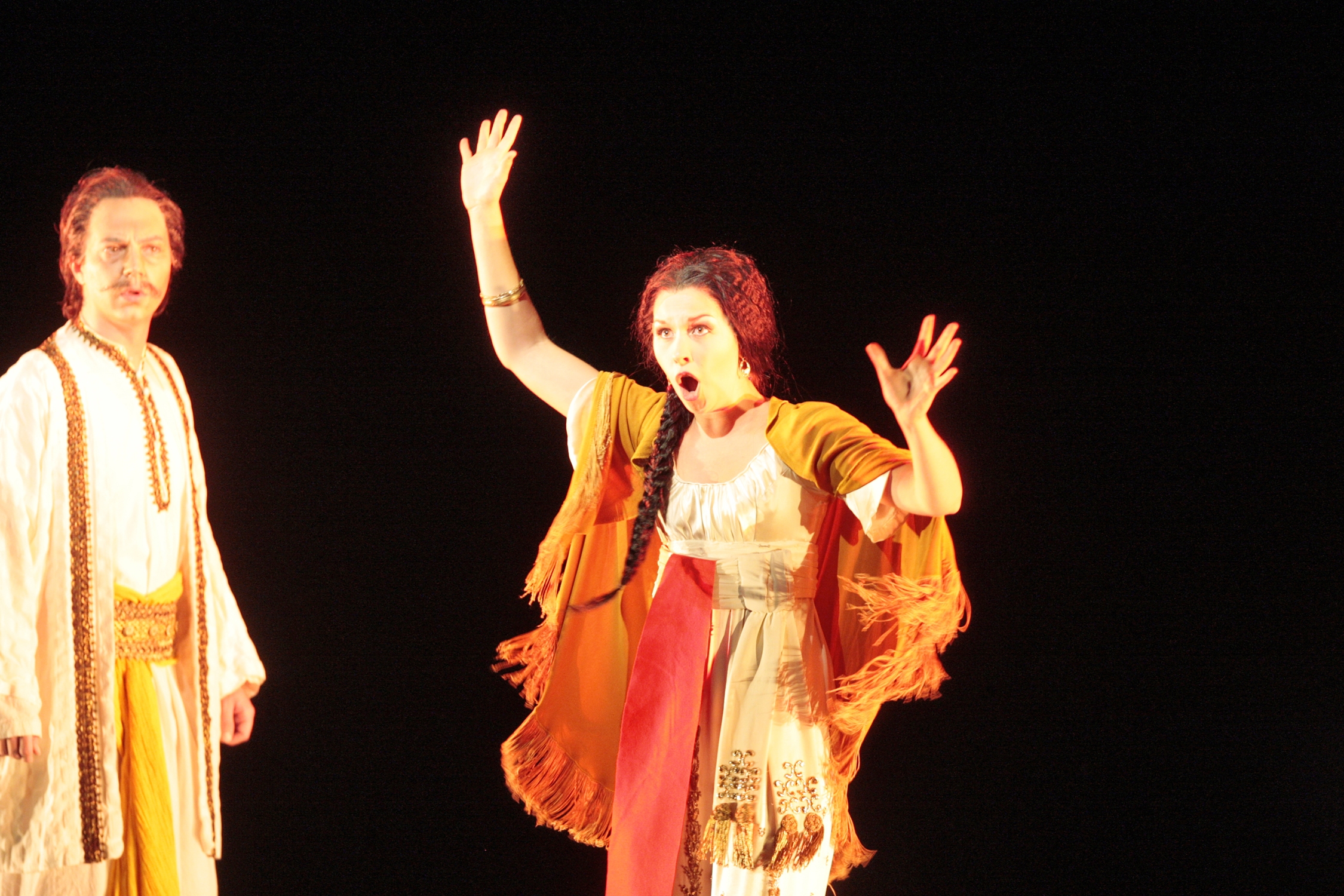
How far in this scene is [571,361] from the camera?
2641 mm

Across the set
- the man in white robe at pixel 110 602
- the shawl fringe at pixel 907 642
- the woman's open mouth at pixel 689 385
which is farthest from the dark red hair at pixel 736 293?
the man in white robe at pixel 110 602

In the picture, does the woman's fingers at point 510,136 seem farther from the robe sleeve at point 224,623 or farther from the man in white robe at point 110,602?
the robe sleeve at point 224,623

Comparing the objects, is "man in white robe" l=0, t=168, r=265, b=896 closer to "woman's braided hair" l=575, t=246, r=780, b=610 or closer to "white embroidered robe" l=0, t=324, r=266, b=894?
"white embroidered robe" l=0, t=324, r=266, b=894

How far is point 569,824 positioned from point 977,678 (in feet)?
3.07

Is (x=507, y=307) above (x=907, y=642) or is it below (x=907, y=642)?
above

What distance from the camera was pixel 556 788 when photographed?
99.6 inches

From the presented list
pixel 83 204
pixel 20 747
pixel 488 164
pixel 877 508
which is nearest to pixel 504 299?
pixel 488 164

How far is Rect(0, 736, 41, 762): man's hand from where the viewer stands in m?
2.04

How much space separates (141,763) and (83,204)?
97 centimetres

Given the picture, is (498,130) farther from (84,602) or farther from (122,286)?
(84,602)

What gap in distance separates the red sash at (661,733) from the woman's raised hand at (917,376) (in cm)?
49

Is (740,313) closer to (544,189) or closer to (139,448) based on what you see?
(544,189)

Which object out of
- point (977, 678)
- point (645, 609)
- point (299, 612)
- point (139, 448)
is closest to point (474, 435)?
point (299, 612)

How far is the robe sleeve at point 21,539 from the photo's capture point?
2.04m
